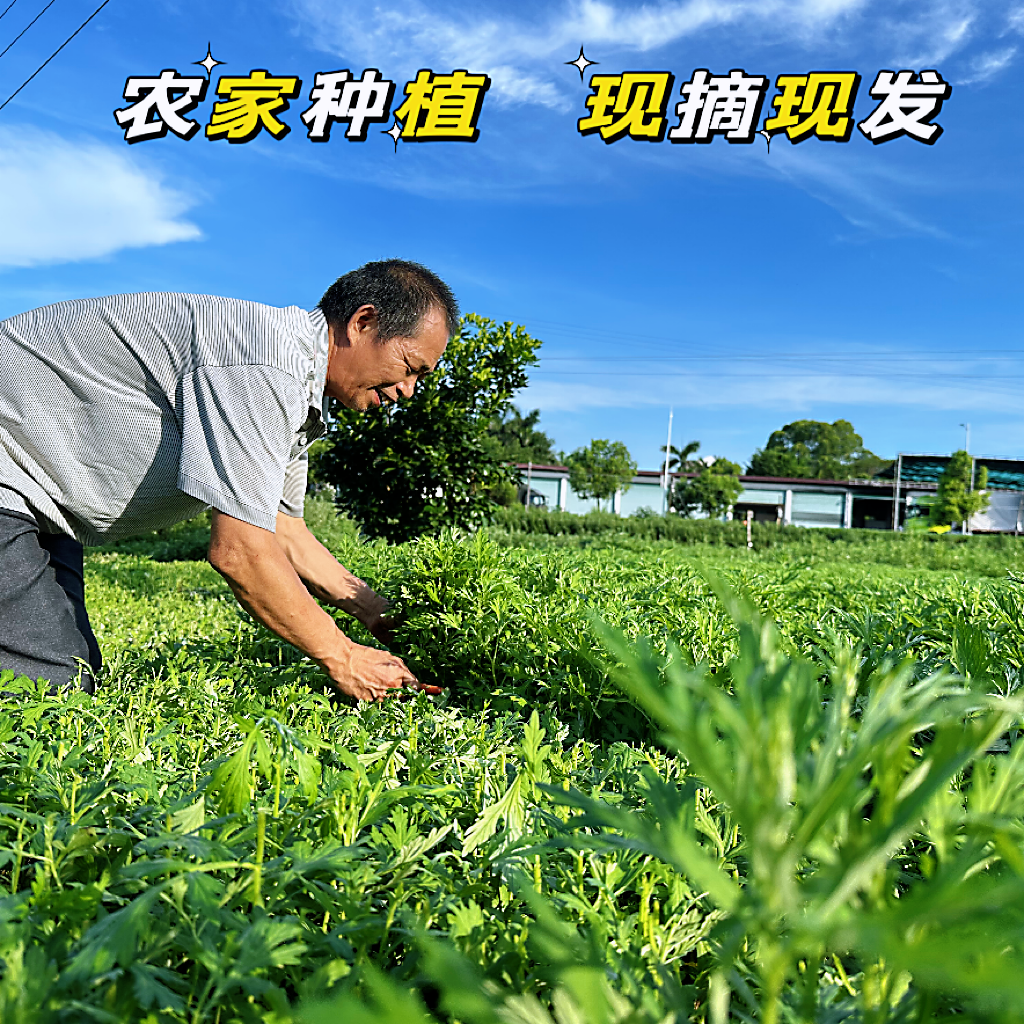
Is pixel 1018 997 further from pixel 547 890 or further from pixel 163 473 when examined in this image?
pixel 163 473

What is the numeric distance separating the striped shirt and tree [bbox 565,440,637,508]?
164ft

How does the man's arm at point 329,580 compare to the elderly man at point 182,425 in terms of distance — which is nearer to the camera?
the elderly man at point 182,425

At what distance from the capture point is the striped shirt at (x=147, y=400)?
2.96 metres

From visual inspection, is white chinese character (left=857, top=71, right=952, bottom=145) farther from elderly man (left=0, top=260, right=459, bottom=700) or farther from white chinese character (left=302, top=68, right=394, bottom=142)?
elderly man (left=0, top=260, right=459, bottom=700)

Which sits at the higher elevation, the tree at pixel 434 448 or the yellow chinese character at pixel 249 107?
the yellow chinese character at pixel 249 107

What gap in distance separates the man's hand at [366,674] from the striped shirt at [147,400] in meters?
0.55

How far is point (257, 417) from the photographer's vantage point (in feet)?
9.73

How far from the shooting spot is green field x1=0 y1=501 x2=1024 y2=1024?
633 mm

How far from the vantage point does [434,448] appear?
1009 centimetres

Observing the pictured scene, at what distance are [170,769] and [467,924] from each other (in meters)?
1.00

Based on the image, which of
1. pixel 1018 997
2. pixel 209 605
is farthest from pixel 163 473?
pixel 209 605

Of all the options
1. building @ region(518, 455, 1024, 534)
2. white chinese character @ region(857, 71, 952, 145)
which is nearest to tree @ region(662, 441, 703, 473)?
building @ region(518, 455, 1024, 534)

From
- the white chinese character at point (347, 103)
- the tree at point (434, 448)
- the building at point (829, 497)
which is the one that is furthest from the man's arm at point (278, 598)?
the building at point (829, 497)

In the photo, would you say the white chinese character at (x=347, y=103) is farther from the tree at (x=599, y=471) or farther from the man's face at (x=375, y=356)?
the tree at (x=599, y=471)
